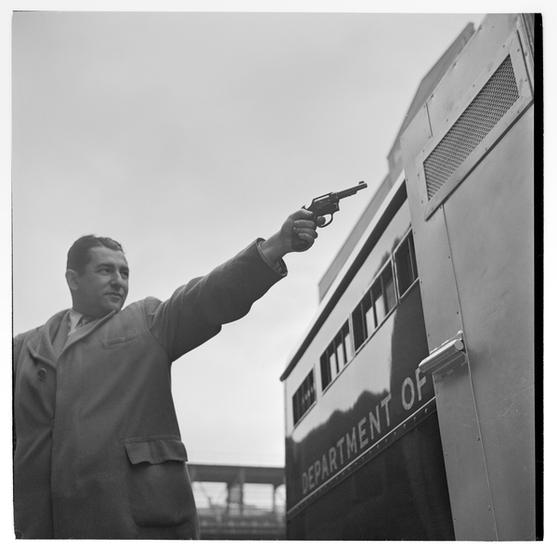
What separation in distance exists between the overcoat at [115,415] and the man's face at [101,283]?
7cm

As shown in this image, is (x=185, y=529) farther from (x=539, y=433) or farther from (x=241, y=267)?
(x=539, y=433)

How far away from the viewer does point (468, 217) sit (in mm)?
2787

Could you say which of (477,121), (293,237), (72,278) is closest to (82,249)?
(72,278)

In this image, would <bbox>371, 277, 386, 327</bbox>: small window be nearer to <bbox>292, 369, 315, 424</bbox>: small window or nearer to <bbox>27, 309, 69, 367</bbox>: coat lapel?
<bbox>292, 369, 315, 424</bbox>: small window

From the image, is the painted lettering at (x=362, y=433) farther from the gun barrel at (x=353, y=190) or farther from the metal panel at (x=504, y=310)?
the gun barrel at (x=353, y=190)

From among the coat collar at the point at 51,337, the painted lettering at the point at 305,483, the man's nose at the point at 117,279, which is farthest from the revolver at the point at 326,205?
the painted lettering at the point at 305,483

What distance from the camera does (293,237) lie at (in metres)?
3.36

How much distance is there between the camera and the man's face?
11.3 ft

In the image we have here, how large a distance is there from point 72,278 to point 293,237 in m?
1.08

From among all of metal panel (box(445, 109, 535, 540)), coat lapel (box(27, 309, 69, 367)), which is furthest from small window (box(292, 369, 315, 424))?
metal panel (box(445, 109, 535, 540))

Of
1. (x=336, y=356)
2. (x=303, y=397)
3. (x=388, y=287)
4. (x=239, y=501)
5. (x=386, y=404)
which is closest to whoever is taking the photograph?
(x=386, y=404)

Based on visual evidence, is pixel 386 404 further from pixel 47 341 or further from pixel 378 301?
pixel 47 341

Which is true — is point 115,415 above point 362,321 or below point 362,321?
below

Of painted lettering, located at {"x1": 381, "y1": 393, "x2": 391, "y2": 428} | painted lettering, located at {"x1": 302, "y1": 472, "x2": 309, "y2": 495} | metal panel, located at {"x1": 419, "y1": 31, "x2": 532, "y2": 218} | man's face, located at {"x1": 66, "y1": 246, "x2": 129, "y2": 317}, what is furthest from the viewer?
painted lettering, located at {"x1": 302, "y1": 472, "x2": 309, "y2": 495}
